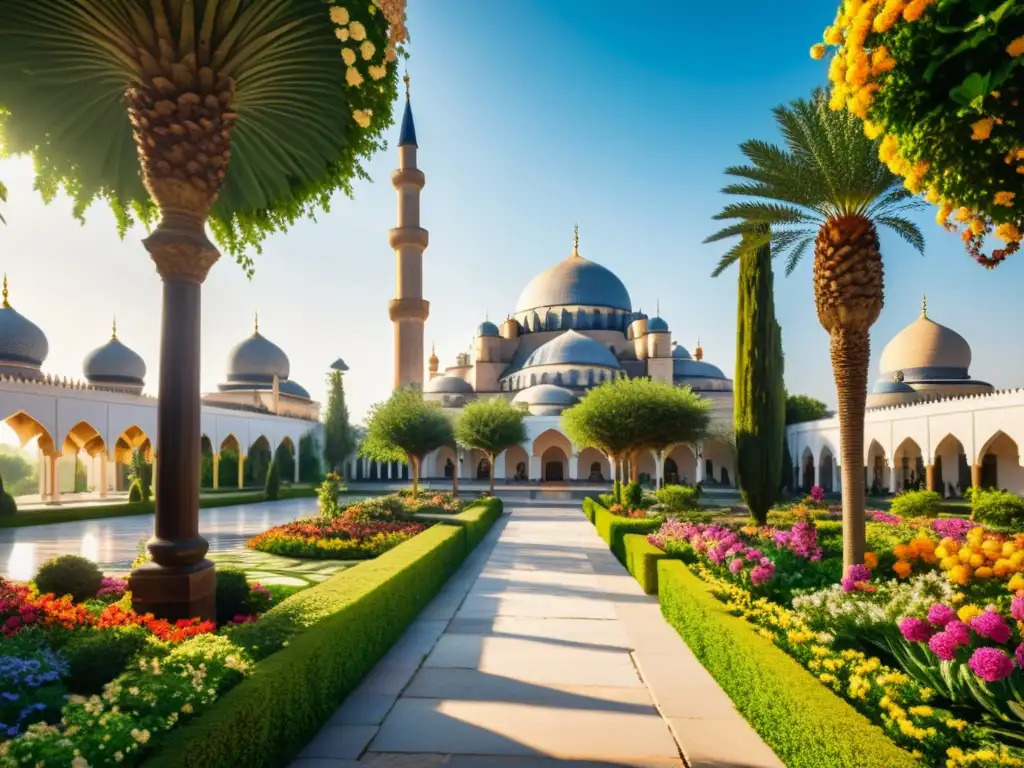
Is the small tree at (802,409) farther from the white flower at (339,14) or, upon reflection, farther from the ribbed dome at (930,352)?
the white flower at (339,14)

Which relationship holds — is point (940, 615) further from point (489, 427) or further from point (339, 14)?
point (489, 427)

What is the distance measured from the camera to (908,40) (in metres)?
2.88

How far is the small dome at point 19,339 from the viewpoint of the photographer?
2875cm

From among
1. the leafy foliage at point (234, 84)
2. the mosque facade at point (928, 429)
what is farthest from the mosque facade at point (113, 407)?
the mosque facade at point (928, 429)

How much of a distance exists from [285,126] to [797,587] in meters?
6.81

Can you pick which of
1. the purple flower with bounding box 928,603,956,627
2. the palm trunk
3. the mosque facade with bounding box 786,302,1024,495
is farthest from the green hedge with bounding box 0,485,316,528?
the mosque facade with bounding box 786,302,1024,495

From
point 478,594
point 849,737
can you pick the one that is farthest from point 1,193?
point 478,594

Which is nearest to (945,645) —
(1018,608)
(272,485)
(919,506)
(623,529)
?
(1018,608)

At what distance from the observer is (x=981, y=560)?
18.9 ft

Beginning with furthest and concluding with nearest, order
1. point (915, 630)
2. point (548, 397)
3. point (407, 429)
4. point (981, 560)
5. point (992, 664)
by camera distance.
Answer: point (548, 397), point (407, 429), point (981, 560), point (915, 630), point (992, 664)

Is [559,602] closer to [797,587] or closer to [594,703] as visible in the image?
[797,587]

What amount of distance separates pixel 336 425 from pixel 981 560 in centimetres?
3870

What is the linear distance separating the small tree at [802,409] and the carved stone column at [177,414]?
1467 inches

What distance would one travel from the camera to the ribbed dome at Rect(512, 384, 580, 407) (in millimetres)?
41062
